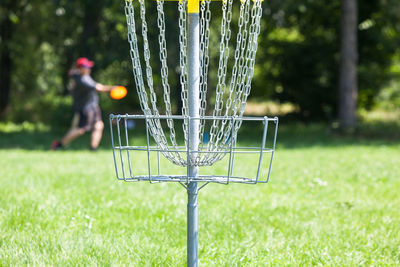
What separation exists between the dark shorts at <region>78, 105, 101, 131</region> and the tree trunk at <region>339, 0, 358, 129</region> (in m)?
8.50

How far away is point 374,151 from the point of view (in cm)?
1088

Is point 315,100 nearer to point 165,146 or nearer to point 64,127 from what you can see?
point 64,127

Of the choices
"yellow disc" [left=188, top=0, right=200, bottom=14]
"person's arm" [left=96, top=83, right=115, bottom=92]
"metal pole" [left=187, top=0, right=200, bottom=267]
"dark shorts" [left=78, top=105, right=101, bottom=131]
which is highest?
"yellow disc" [left=188, top=0, right=200, bottom=14]

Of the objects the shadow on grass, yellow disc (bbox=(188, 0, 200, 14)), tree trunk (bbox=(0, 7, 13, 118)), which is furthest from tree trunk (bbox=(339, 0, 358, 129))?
yellow disc (bbox=(188, 0, 200, 14))

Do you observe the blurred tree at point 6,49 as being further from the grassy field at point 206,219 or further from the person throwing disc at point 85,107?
the grassy field at point 206,219

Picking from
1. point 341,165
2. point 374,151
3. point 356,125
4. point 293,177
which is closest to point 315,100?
point 356,125

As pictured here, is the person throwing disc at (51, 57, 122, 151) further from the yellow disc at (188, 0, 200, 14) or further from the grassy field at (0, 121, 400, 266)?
the yellow disc at (188, 0, 200, 14)

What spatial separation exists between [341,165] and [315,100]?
11.6 meters

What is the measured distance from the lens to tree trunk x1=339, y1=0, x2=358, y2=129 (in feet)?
49.9

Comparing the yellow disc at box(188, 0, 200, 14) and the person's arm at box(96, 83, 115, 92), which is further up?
the yellow disc at box(188, 0, 200, 14)

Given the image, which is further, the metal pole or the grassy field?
the grassy field

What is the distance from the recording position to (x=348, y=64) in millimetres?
15445

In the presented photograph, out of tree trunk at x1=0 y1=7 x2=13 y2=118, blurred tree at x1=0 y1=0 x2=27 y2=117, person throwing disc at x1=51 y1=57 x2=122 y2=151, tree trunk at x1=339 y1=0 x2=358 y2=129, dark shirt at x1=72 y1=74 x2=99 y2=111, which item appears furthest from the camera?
tree trunk at x1=0 y1=7 x2=13 y2=118

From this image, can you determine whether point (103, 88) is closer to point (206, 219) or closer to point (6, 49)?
point (206, 219)
